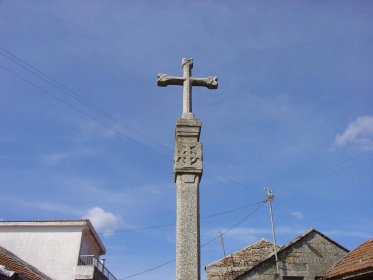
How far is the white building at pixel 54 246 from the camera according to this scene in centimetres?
1814

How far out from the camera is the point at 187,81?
6465 mm

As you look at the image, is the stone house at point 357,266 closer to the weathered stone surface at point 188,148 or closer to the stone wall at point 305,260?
the stone wall at point 305,260

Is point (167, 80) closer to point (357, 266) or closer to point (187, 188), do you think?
point (187, 188)

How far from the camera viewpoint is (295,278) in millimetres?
15227

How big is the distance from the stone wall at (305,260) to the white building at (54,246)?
25.3 ft

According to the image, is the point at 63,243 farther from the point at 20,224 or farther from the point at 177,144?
the point at 177,144

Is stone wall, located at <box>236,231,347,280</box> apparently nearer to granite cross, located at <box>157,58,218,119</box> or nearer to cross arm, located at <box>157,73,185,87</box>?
granite cross, located at <box>157,58,218,119</box>

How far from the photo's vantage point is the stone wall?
1509 centimetres

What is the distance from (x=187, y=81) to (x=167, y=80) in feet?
1.07

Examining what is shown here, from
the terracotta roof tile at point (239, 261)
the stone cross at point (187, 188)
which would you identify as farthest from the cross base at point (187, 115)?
the terracotta roof tile at point (239, 261)

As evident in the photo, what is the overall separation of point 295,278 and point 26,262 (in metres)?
11.9

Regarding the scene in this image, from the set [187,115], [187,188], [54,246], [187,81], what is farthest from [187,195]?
[54,246]

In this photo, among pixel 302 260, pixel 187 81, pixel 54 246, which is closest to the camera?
pixel 187 81

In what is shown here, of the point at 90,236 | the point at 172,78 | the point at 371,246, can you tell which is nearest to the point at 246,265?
the point at 371,246
